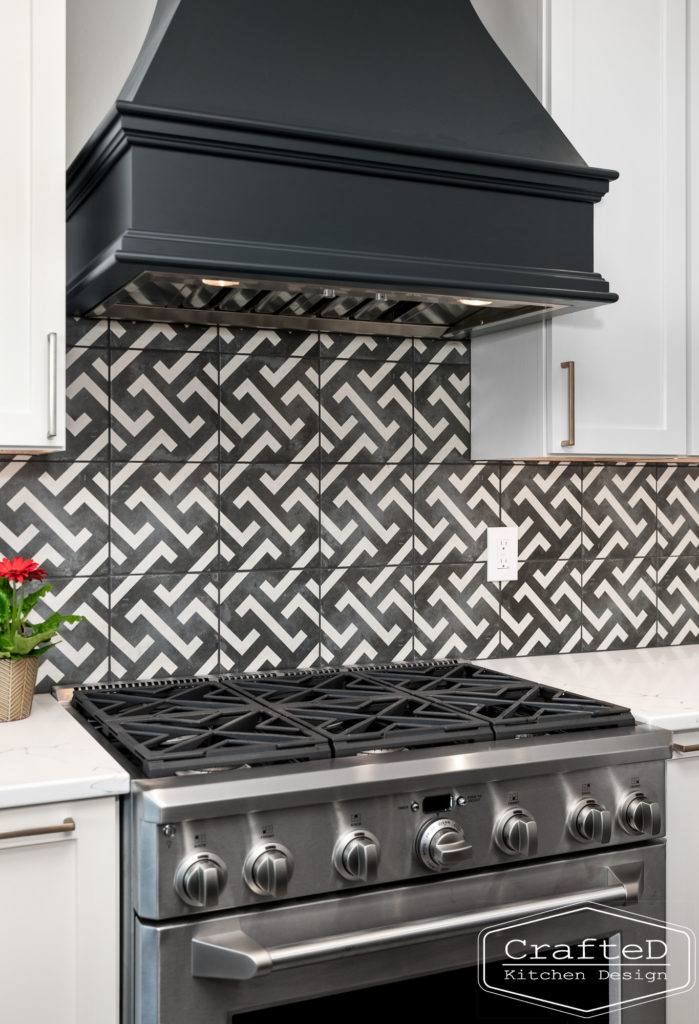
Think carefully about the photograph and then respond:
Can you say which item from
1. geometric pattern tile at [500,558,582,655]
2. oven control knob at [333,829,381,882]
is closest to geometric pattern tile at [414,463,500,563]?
geometric pattern tile at [500,558,582,655]

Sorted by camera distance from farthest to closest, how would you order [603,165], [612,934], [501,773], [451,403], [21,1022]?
[451,403] < [603,165] < [612,934] < [501,773] < [21,1022]

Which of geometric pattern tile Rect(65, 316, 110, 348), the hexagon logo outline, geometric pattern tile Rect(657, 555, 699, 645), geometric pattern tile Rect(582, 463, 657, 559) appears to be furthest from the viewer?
geometric pattern tile Rect(657, 555, 699, 645)

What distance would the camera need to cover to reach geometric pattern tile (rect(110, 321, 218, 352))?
1920 mm

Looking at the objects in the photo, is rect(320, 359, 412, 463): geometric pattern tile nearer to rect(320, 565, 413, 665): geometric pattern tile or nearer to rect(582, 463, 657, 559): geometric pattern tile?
rect(320, 565, 413, 665): geometric pattern tile

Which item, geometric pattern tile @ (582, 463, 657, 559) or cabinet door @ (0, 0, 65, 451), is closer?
cabinet door @ (0, 0, 65, 451)

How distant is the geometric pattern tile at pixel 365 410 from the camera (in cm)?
211

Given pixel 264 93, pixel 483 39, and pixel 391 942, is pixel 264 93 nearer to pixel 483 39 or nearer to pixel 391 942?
pixel 483 39

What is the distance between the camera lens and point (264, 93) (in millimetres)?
1533

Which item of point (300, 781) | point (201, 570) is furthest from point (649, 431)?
point (300, 781)

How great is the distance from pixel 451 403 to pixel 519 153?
648 millimetres

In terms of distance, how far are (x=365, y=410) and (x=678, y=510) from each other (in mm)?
920

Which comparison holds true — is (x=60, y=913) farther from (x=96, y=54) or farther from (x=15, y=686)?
(x=96, y=54)

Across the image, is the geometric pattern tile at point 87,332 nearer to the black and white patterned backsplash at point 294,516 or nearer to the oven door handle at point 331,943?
the black and white patterned backsplash at point 294,516

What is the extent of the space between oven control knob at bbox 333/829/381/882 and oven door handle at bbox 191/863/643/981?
0.08 meters
